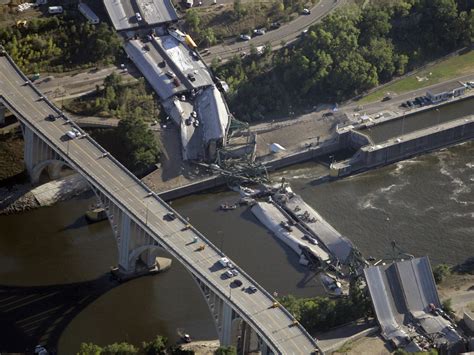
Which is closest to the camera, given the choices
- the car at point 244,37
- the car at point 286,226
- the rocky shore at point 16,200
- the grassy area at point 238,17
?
the car at point 286,226

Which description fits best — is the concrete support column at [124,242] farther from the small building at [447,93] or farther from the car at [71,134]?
the small building at [447,93]

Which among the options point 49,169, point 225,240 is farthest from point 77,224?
point 225,240

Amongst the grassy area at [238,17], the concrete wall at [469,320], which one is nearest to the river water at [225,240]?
the concrete wall at [469,320]

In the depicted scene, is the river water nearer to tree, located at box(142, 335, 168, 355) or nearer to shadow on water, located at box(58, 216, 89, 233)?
shadow on water, located at box(58, 216, 89, 233)

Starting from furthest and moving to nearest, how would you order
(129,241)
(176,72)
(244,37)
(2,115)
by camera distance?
(244,37) → (176,72) → (2,115) → (129,241)

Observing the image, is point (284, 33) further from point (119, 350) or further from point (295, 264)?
point (119, 350)

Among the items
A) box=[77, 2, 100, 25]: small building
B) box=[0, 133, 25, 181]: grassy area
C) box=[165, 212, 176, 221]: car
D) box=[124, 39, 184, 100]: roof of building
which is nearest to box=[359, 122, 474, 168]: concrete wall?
box=[124, 39, 184, 100]: roof of building
